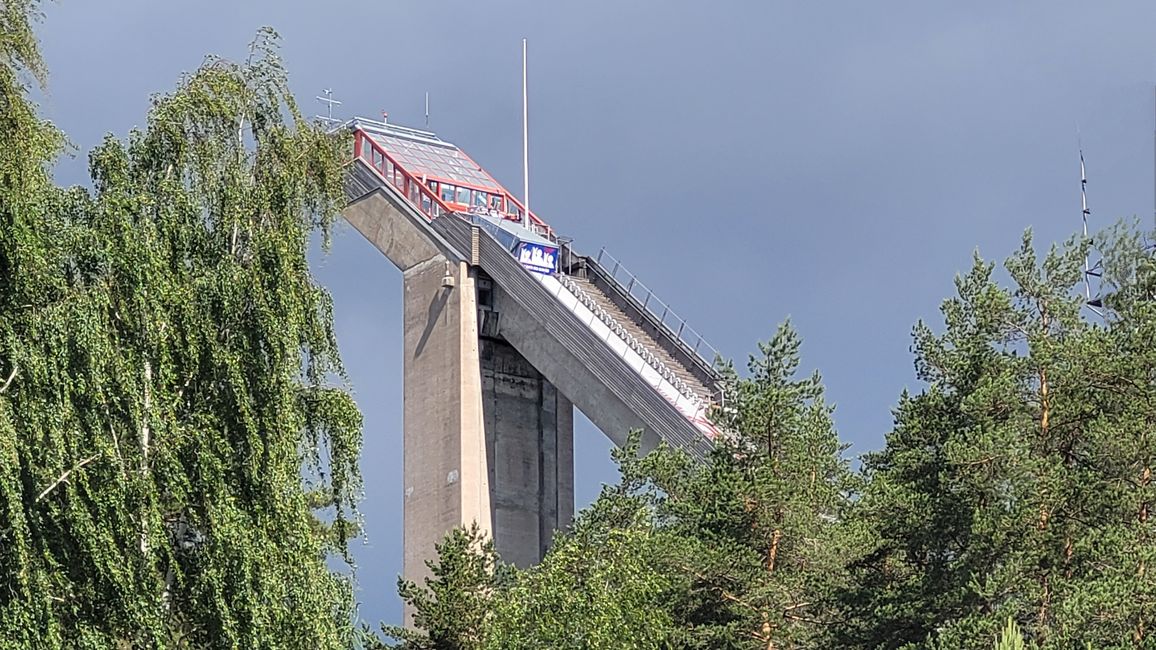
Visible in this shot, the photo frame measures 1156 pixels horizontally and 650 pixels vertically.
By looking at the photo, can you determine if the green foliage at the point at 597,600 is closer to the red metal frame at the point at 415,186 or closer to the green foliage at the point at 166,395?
the green foliage at the point at 166,395

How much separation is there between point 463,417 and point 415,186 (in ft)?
20.4

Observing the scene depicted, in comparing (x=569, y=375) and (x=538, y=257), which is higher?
(x=538, y=257)

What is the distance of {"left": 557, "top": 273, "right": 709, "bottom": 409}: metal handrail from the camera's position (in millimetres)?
41781

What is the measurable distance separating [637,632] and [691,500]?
8.73 feet

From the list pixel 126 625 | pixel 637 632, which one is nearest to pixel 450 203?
pixel 637 632

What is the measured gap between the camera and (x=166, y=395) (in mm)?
20656

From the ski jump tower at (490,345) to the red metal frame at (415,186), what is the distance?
0.17ft

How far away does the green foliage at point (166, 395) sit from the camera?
19.7 m

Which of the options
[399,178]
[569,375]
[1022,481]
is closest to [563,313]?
[569,375]

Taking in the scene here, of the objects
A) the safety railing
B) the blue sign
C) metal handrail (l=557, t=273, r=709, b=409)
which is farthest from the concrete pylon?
metal handrail (l=557, t=273, r=709, b=409)

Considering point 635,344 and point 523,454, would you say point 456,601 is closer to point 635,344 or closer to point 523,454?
point 635,344

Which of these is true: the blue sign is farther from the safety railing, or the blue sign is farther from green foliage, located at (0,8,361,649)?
green foliage, located at (0,8,361,649)

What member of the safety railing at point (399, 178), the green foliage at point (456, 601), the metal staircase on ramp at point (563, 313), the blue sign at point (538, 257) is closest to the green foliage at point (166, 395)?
the green foliage at point (456, 601)

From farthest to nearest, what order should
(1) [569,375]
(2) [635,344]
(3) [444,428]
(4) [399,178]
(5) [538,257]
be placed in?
(4) [399,178] < (3) [444,428] < (5) [538,257] < (1) [569,375] < (2) [635,344]
